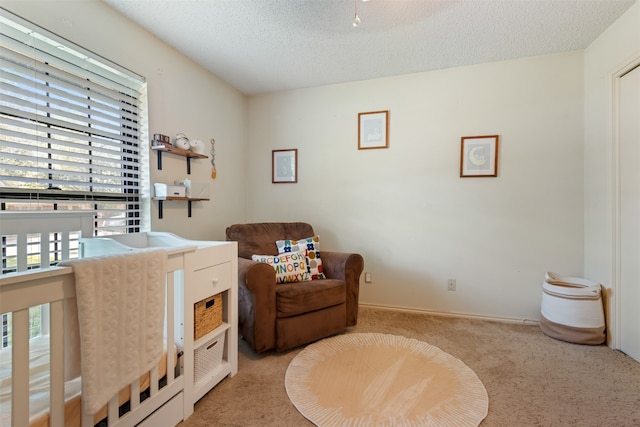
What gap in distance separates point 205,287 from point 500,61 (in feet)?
9.90

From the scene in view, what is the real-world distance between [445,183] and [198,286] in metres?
2.29

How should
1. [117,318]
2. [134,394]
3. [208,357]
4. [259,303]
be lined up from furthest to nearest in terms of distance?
[259,303], [208,357], [134,394], [117,318]

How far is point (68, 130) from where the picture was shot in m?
1.55

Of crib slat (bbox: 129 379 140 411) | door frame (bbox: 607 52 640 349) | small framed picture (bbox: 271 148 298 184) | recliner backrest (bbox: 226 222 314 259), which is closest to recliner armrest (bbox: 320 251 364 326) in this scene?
recliner backrest (bbox: 226 222 314 259)

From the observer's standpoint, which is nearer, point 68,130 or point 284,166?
point 68,130

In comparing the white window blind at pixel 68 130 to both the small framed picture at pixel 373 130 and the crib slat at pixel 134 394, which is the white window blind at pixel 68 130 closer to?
the crib slat at pixel 134 394

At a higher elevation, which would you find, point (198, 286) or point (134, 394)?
point (198, 286)

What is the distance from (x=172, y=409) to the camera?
1.25 m

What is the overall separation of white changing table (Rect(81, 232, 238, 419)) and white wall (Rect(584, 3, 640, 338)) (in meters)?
2.72

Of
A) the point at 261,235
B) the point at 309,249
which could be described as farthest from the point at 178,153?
the point at 309,249

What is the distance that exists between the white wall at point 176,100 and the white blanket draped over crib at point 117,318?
1.09 m

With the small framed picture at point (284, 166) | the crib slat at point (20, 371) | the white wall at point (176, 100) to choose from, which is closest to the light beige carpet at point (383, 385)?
the crib slat at point (20, 371)

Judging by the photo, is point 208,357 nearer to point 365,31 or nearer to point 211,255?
point 211,255

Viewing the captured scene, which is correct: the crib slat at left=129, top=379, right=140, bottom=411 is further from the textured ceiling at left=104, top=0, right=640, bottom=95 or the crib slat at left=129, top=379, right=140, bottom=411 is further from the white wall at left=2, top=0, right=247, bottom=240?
the textured ceiling at left=104, top=0, right=640, bottom=95
